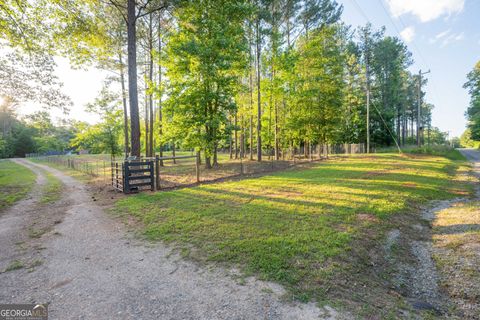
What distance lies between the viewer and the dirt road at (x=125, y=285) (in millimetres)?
2508

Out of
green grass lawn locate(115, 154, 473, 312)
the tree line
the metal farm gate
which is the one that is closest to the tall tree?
the tree line

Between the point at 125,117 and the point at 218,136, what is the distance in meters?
9.61

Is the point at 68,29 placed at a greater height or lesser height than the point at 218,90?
greater

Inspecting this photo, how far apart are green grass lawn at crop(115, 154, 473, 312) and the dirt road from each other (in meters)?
0.36

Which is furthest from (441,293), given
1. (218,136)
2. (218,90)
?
(218,90)

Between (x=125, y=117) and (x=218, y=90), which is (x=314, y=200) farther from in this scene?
(x=125, y=117)

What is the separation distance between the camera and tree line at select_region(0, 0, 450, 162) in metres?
10.0

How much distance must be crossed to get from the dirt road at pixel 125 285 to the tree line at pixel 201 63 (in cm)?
641

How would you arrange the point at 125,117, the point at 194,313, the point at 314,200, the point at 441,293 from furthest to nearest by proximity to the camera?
the point at 125,117 < the point at 314,200 < the point at 441,293 < the point at 194,313

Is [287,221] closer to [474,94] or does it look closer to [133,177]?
[133,177]

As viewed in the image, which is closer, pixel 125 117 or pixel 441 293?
pixel 441 293

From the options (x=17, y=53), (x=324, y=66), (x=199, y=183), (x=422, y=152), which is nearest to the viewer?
(x=17, y=53)

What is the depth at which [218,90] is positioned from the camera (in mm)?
13789

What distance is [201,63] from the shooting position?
41.9 ft
